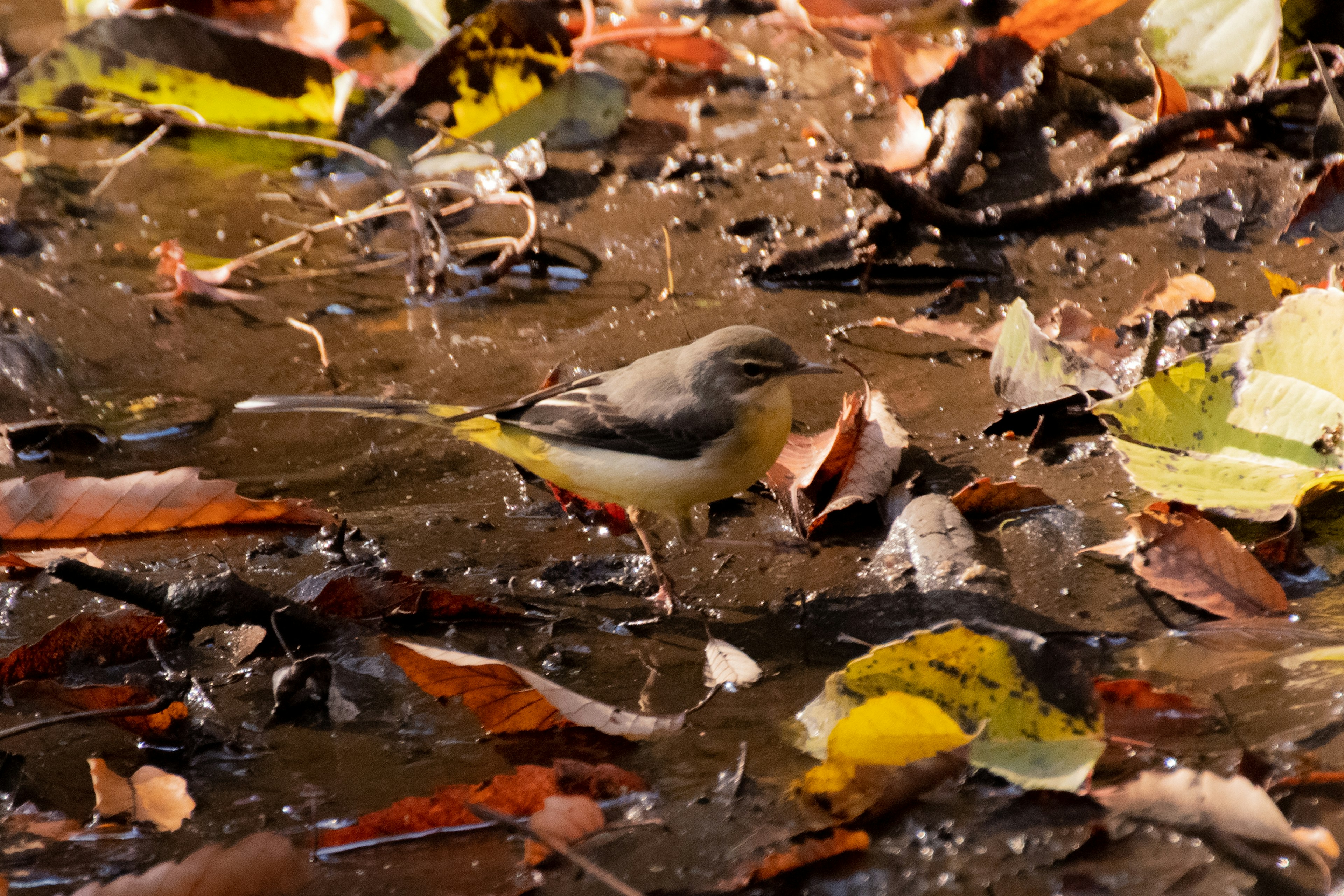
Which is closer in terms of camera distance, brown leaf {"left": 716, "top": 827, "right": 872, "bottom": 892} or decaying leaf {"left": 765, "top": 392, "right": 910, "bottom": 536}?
brown leaf {"left": 716, "top": 827, "right": 872, "bottom": 892}

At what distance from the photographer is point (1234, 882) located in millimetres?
2576

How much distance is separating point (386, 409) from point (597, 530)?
1.01 m

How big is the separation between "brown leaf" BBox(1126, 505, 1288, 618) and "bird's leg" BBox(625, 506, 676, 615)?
1.58m

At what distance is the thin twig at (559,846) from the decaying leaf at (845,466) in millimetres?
1924

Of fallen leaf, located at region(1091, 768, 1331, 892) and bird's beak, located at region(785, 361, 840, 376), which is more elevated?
bird's beak, located at region(785, 361, 840, 376)

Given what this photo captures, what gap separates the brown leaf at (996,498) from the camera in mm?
4316

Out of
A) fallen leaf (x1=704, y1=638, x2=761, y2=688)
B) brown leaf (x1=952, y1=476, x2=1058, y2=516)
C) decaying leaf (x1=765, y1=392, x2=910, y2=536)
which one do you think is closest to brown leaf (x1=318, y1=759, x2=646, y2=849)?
fallen leaf (x1=704, y1=638, x2=761, y2=688)

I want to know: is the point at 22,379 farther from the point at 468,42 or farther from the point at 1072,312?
the point at 1072,312

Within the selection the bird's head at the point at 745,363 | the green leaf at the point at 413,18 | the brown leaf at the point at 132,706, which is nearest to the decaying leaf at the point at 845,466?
the bird's head at the point at 745,363

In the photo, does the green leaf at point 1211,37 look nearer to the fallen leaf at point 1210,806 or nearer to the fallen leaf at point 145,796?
the fallen leaf at point 1210,806

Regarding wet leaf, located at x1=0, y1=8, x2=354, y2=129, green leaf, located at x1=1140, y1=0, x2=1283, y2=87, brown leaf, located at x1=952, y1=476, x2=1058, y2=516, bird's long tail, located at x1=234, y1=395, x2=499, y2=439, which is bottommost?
brown leaf, located at x1=952, y1=476, x2=1058, y2=516

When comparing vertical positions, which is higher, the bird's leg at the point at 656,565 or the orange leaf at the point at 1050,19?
the orange leaf at the point at 1050,19

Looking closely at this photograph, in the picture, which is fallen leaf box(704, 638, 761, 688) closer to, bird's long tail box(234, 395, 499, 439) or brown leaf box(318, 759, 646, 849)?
brown leaf box(318, 759, 646, 849)

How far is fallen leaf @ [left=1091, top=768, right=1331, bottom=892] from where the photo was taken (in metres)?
2.61
